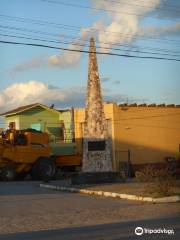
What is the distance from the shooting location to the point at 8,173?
3869 cm

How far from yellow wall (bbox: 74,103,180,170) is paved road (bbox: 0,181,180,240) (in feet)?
91.7

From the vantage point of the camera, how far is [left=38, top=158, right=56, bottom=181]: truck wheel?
129 ft

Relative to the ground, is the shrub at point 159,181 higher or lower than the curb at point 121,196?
higher

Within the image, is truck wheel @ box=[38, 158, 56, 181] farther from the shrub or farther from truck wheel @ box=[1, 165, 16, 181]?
the shrub

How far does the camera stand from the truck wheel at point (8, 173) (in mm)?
38487

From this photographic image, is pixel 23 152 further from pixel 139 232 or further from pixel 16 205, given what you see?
pixel 139 232

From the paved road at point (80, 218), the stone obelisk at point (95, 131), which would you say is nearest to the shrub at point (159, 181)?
the paved road at point (80, 218)

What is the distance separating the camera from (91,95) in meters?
31.6

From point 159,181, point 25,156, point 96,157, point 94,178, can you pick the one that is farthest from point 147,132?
point 159,181

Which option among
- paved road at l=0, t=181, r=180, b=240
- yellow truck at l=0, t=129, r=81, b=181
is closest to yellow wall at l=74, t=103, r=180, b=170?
yellow truck at l=0, t=129, r=81, b=181

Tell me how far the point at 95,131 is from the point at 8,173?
9.56 metres

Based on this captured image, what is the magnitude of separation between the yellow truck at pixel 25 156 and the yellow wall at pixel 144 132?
9596mm

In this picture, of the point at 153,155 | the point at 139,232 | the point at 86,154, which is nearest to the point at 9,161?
the point at 86,154

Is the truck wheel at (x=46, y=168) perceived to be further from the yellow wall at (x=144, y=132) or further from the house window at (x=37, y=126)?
the house window at (x=37, y=126)
